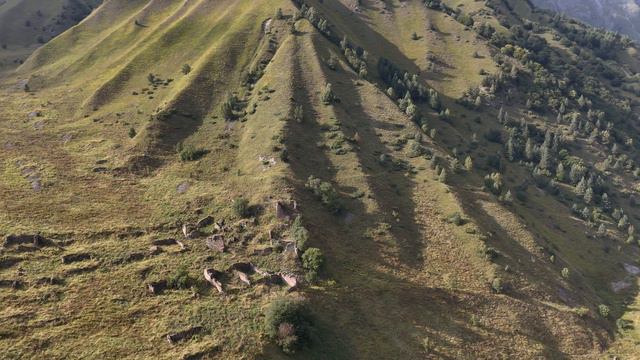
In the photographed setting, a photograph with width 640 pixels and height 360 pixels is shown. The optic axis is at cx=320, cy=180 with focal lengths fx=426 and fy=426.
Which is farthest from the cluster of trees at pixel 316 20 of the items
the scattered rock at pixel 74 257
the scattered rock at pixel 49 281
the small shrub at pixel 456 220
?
the scattered rock at pixel 49 281

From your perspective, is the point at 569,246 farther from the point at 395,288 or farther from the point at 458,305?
the point at 395,288

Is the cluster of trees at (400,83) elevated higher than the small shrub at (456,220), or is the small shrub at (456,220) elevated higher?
the cluster of trees at (400,83)

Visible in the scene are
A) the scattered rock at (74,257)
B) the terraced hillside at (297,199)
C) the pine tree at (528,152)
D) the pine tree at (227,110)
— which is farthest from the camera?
the pine tree at (528,152)

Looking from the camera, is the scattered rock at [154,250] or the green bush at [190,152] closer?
the scattered rock at [154,250]

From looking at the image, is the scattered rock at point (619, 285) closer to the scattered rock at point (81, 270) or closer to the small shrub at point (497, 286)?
the small shrub at point (497, 286)

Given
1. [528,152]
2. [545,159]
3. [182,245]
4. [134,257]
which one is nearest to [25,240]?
[134,257]

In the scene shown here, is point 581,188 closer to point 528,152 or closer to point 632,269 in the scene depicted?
point 528,152
